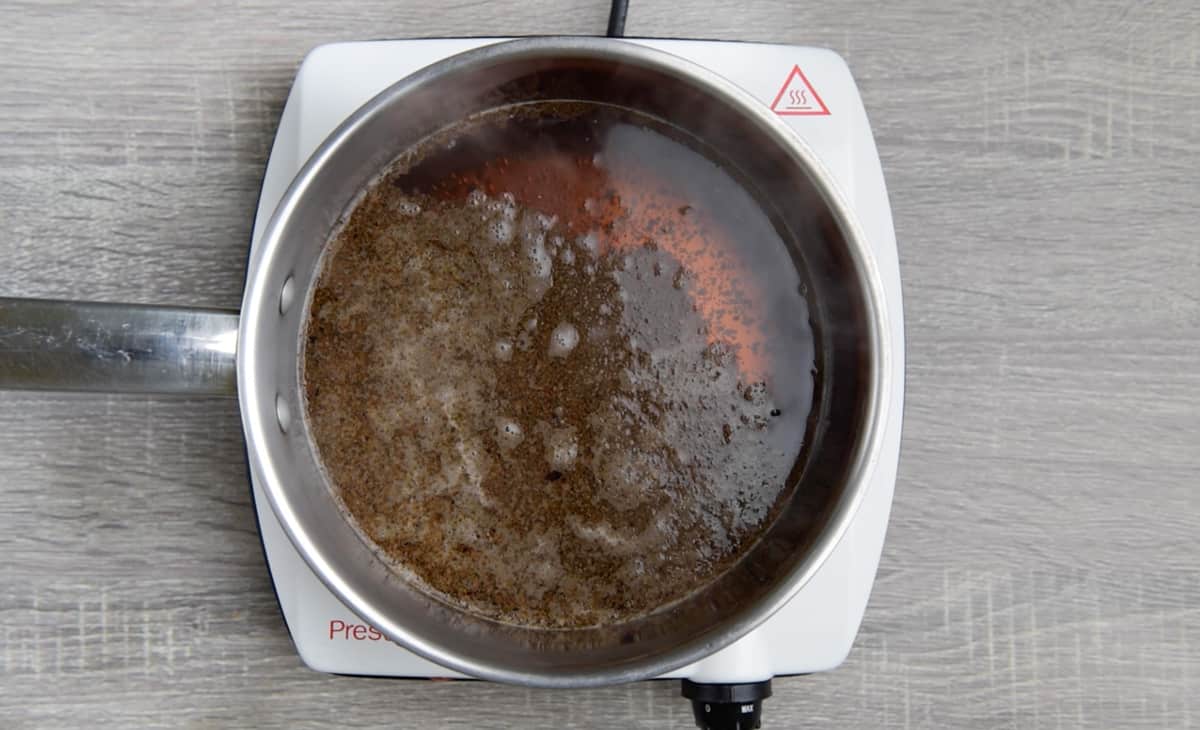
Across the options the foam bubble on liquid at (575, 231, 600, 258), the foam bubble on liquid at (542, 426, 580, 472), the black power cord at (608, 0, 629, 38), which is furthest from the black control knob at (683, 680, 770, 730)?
the black power cord at (608, 0, 629, 38)

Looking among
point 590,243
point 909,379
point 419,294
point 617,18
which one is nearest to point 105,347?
point 419,294

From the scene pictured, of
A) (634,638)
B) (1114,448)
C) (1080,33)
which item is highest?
(1080,33)

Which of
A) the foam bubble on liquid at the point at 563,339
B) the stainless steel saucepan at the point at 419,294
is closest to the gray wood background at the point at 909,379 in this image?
the stainless steel saucepan at the point at 419,294

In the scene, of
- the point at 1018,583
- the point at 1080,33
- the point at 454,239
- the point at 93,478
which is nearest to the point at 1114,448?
the point at 1018,583

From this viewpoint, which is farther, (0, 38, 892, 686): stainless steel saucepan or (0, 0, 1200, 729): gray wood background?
(0, 0, 1200, 729): gray wood background

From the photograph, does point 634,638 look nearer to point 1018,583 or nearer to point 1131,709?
point 1018,583

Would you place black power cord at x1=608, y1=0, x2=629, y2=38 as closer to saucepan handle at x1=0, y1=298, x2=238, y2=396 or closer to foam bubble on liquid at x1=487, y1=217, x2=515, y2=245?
foam bubble on liquid at x1=487, y1=217, x2=515, y2=245

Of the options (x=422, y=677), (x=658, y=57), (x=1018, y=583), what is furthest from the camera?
(x=1018, y=583)
